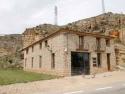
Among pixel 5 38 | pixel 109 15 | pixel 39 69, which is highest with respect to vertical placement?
pixel 109 15

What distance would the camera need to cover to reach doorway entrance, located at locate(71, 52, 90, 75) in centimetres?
2824

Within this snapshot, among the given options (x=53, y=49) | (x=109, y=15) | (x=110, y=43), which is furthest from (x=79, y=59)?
(x=109, y=15)

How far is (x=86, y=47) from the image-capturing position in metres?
29.7

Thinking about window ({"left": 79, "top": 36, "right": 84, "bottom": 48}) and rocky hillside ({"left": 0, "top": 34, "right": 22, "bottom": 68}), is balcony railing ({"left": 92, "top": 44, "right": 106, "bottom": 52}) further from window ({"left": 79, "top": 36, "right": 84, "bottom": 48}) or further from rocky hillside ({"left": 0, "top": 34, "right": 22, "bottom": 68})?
rocky hillside ({"left": 0, "top": 34, "right": 22, "bottom": 68})

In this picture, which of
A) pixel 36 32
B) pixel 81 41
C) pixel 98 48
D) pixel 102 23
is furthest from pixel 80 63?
pixel 36 32

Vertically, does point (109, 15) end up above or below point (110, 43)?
above

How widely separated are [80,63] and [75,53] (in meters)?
1.49

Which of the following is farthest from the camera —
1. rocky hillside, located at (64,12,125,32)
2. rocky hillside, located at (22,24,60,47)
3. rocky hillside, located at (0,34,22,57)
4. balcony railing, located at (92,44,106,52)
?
rocky hillside, located at (0,34,22,57)

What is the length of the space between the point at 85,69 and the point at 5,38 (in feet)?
147

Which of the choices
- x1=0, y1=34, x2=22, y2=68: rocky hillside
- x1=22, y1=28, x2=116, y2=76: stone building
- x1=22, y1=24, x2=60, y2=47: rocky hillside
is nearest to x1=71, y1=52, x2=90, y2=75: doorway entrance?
x1=22, y1=28, x2=116, y2=76: stone building

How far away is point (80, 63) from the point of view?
2919 centimetres

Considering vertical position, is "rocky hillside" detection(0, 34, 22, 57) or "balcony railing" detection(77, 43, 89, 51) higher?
"rocky hillside" detection(0, 34, 22, 57)

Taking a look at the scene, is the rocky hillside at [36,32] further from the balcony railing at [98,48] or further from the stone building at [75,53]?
the balcony railing at [98,48]

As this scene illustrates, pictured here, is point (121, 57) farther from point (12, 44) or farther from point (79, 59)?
point (12, 44)
